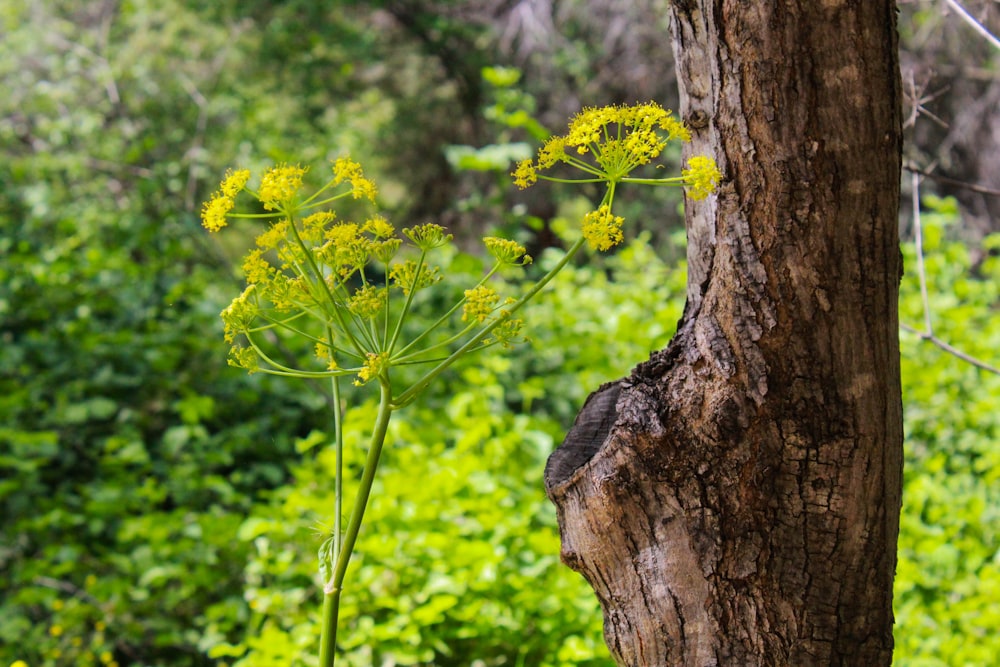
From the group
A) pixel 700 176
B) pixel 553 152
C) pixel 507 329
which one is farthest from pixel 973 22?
pixel 507 329

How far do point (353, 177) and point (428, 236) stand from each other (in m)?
0.13

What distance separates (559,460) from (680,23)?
0.67m

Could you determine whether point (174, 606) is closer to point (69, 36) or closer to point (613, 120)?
point (613, 120)

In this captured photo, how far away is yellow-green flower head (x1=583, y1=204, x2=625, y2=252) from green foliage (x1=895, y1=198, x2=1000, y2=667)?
1.51 m

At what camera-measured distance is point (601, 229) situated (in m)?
1.08

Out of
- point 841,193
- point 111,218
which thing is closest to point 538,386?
point 841,193

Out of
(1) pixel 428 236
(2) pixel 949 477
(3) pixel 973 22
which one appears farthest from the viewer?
(2) pixel 949 477

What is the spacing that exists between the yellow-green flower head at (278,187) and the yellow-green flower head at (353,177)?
9 cm

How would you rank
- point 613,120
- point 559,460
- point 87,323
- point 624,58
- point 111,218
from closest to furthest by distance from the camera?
1. point 613,120
2. point 559,460
3. point 87,323
4. point 111,218
5. point 624,58

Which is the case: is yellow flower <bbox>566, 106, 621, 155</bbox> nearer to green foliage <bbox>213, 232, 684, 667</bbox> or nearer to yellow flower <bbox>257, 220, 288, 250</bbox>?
yellow flower <bbox>257, 220, 288, 250</bbox>

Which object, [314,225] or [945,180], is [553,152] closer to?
[314,225]

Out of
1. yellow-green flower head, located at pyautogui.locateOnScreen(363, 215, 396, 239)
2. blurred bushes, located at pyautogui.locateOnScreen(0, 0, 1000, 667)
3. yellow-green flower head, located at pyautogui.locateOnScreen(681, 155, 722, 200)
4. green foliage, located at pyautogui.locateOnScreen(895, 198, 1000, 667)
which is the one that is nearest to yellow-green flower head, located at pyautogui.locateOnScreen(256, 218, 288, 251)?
yellow-green flower head, located at pyautogui.locateOnScreen(363, 215, 396, 239)

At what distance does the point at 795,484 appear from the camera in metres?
1.23

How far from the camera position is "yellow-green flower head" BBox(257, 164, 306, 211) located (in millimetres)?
1036
